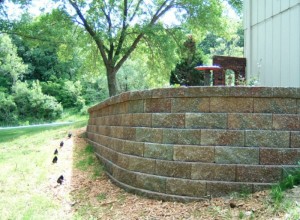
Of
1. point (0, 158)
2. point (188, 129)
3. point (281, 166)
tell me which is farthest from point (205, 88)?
point (0, 158)

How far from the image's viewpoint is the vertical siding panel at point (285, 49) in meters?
6.66

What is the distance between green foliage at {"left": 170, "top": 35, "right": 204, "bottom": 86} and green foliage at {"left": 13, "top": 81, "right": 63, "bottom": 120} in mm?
10831

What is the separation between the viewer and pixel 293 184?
11.5ft

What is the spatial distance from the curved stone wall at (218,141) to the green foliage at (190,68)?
12.7 metres

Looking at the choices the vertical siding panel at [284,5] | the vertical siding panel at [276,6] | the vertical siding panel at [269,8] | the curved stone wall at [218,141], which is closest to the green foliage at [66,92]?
the vertical siding panel at [269,8]

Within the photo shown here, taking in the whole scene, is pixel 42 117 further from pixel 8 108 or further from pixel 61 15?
pixel 61 15

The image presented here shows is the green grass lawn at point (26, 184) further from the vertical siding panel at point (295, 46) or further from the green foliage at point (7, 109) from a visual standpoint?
the green foliage at point (7, 109)

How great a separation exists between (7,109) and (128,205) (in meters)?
22.0

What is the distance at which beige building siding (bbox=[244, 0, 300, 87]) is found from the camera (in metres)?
6.47

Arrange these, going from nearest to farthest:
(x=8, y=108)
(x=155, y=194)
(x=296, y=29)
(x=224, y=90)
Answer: (x=224, y=90) → (x=155, y=194) → (x=296, y=29) → (x=8, y=108)

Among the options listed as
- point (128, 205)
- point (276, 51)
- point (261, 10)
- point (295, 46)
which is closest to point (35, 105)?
point (261, 10)

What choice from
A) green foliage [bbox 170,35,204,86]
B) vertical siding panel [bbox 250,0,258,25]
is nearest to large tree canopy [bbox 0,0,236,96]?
green foliage [bbox 170,35,204,86]

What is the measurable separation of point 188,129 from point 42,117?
2227 centimetres

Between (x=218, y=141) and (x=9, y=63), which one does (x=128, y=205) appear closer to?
(x=218, y=141)
